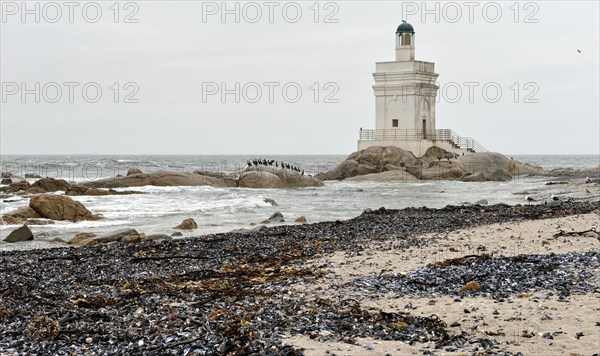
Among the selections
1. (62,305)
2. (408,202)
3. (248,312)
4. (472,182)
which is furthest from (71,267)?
(472,182)

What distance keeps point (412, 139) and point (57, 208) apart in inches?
1275


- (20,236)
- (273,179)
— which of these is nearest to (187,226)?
(20,236)

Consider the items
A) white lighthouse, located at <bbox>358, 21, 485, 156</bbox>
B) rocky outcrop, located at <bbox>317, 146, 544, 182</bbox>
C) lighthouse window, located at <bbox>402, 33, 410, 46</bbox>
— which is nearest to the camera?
rocky outcrop, located at <bbox>317, 146, 544, 182</bbox>

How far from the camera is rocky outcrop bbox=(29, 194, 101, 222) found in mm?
21453

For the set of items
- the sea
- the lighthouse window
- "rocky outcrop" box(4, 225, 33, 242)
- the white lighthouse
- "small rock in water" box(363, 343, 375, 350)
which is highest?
the lighthouse window

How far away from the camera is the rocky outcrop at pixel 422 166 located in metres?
45.5

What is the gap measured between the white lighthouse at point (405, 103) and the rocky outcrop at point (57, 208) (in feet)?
102

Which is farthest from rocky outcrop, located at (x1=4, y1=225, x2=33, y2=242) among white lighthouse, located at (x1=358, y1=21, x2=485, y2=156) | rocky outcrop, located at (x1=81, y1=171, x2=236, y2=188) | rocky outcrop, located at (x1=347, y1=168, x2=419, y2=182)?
white lighthouse, located at (x1=358, y1=21, x2=485, y2=156)

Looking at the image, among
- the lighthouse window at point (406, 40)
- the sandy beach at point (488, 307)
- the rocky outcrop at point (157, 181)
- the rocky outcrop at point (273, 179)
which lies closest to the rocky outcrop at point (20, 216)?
the sandy beach at point (488, 307)

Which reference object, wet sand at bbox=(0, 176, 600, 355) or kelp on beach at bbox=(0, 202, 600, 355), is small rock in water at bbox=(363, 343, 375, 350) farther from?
kelp on beach at bbox=(0, 202, 600, 355)

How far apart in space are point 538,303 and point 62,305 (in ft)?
18.0

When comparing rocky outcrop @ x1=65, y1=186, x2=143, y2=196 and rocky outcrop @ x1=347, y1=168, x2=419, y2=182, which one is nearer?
rocky outcrop @ x1=65, y1=186, x2=143, y2=196

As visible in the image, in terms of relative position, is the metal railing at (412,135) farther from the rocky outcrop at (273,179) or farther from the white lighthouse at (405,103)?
the rocky outcrop at (273,179)

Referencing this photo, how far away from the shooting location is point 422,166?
1841 inches
